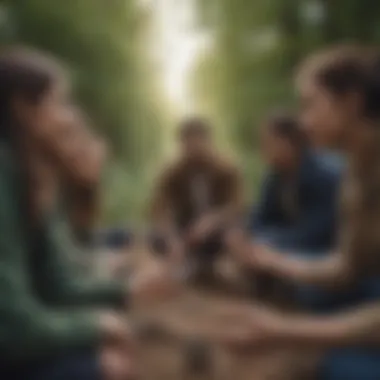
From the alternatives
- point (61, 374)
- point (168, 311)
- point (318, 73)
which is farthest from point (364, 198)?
point (61, 374)

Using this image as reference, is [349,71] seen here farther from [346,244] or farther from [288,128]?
[346,244]

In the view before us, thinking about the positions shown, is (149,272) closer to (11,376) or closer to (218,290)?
(218,290)

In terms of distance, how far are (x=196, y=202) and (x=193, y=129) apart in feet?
0.39

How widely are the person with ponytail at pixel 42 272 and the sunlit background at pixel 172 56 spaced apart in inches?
2.2

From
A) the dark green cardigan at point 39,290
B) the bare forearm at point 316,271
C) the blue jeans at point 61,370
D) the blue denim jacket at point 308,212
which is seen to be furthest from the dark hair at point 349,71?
the blue jeans at point 61,370

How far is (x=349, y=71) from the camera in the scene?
168cm

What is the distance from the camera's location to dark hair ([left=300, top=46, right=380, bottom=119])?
5.49 feet

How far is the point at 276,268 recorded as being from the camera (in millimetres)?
1653

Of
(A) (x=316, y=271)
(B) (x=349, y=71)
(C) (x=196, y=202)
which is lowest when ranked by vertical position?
(A) (x=316, y=271)

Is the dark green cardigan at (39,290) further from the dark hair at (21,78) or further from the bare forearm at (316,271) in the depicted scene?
the bare forearm at (316,271)

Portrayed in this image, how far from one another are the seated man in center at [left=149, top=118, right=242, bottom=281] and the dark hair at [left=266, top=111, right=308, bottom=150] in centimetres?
10

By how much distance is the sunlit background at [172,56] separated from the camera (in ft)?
5.47

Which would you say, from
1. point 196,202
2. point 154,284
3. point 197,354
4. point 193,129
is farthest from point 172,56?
point 197,354

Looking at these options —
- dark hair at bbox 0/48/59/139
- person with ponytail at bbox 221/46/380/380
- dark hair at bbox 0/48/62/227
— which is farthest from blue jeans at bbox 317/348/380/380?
dark hair at bbox 0/48/59/139
